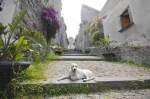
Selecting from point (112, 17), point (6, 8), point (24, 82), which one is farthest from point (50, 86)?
point (112, 17)

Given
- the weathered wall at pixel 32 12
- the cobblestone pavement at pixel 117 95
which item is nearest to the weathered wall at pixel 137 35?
the cobblestone pavement at pixel 117 95

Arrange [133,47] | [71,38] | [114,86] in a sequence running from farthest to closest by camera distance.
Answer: [71,38] < [133,47] < [114,86]

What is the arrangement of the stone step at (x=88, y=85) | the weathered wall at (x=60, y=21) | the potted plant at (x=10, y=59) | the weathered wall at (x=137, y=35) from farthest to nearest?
the weathered wall at (x=60, y=21)
the weathered wall at (x=137, y=35)
the stone step at (x=88, y=85)
the potted plant at (x=10, y=59)

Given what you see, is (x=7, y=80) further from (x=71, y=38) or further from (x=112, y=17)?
(x=71, y=38)

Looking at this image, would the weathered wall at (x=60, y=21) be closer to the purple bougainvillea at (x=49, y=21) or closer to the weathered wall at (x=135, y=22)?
the purple bougainvillea at (x=49, y=21)

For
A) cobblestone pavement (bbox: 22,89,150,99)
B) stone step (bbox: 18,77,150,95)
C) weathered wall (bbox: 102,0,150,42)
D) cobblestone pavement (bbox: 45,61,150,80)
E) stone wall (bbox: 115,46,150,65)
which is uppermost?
weathered wall (bbox: 102,0,150,42)

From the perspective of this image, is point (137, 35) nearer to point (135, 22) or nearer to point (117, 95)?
point (135, 22)

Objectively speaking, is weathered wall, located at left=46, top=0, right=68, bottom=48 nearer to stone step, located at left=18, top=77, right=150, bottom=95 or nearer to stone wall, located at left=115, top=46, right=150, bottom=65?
stone wall, located at left=115, top=46, right=150, bottom=65

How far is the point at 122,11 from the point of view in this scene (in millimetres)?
7215

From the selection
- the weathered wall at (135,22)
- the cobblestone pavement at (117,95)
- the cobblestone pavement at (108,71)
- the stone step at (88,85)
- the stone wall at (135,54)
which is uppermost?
the weathered wall at (135,22)

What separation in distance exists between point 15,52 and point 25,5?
366 cm

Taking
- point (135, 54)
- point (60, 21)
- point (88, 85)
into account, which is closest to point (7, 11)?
point (88, 85)

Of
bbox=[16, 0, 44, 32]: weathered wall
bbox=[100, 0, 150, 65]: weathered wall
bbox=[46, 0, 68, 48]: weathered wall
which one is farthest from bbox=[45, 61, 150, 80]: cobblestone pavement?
bbox=[46, 0, 68, 48]: weathered wall

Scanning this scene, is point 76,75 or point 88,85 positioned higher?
point 76,75
